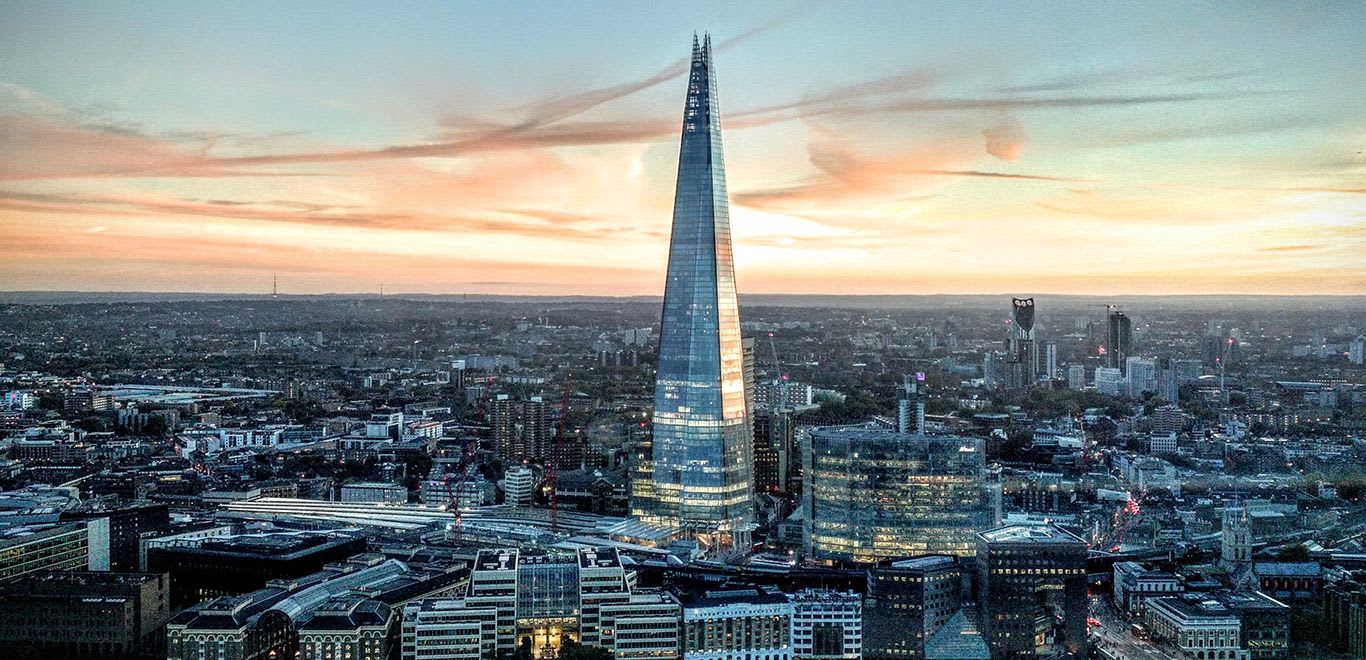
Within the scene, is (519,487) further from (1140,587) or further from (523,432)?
(1140,587)

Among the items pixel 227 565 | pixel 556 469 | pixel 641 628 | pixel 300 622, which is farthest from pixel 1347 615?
pixel 556 469

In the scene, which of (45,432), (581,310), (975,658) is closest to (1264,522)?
(975,658)

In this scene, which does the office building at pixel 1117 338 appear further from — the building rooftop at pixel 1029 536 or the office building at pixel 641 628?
the office building at pixel 641 628

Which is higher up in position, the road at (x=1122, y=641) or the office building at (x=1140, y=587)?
the office building at (x=1140, y=587)

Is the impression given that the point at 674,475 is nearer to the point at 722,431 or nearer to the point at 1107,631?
the point at 722,431

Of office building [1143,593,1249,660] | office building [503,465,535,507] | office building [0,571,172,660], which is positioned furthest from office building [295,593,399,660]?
office building [503,465,535,507]

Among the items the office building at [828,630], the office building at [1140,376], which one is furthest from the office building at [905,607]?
the office building at [1140,376]

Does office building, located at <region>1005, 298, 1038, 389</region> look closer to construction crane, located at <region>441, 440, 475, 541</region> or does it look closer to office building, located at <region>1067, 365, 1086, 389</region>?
office building, located at <region>1067, 365, 1086, 389</region>
